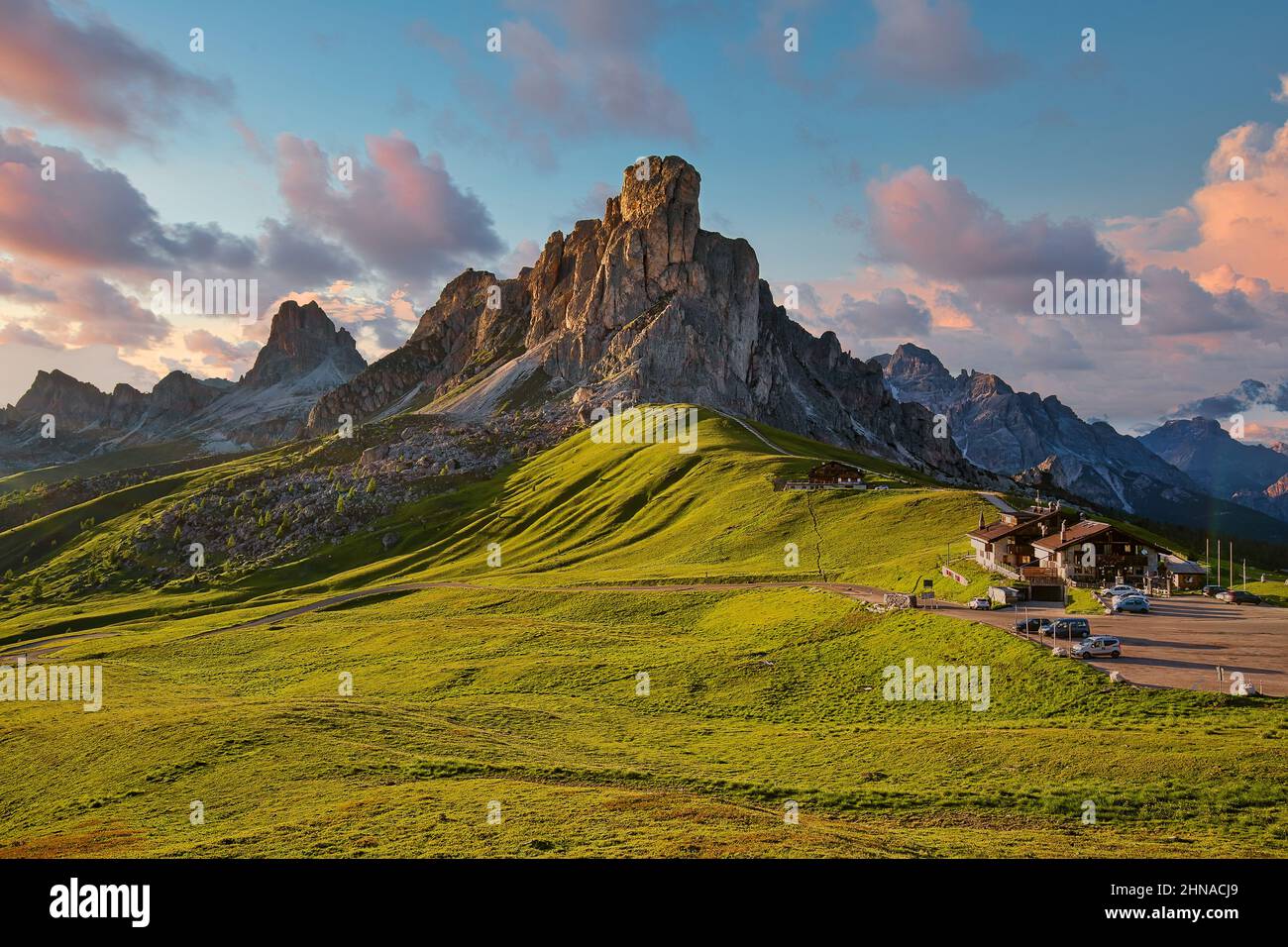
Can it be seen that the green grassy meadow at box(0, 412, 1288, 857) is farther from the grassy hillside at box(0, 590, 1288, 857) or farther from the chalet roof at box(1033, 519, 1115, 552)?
the chalet roof at box(1033, 519, 1115, 552)

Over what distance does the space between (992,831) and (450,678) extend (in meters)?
48.9

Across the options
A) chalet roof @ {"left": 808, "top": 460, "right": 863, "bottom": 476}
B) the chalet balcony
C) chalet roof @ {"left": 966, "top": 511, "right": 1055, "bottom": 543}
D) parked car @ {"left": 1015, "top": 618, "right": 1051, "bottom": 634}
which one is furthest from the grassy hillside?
chalet roof @ {"left": 808, "top": 460, "right": 863, "bottom": 476}

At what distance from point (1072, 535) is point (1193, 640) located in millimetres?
28621

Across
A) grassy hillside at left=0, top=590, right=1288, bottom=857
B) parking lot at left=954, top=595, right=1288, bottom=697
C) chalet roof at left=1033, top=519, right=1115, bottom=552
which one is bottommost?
grassy hillside at left=0, top=590, right=1288, bottom=857

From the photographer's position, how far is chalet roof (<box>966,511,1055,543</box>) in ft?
275

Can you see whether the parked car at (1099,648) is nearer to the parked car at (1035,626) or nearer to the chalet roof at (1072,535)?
the parked car at (1035,626)

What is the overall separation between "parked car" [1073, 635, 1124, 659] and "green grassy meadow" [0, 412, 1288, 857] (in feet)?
9.12

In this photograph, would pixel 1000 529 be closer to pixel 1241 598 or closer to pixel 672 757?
pixel 1241 598

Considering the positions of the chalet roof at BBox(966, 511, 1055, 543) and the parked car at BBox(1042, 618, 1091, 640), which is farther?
the chalet roof at BBox(966, 511, 1055, 543)

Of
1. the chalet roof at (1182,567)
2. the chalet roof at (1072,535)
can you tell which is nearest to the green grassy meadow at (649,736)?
the chalet roof at (1072,535)

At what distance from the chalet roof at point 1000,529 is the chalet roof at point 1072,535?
2419 mm

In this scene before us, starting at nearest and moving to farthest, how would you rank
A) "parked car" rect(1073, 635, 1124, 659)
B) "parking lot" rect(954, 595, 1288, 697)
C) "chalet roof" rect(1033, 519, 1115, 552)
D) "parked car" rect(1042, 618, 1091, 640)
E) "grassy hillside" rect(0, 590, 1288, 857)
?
"grassy hillside" rect(0, 590, 1288, 857), "parking lot" rect(954, 595, 1288, 697), "parked car" rect(1073, 635, 1124, 659), "parked car" rect(1042, 618, 1091, 640), "chalet roof" rect(1033, 519, 1115, 552)

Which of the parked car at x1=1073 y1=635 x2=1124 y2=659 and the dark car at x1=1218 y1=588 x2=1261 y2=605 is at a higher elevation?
the dark car at x1=1218 y1=588 x2=1261 y2=605

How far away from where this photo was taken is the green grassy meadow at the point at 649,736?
96.2 feet
